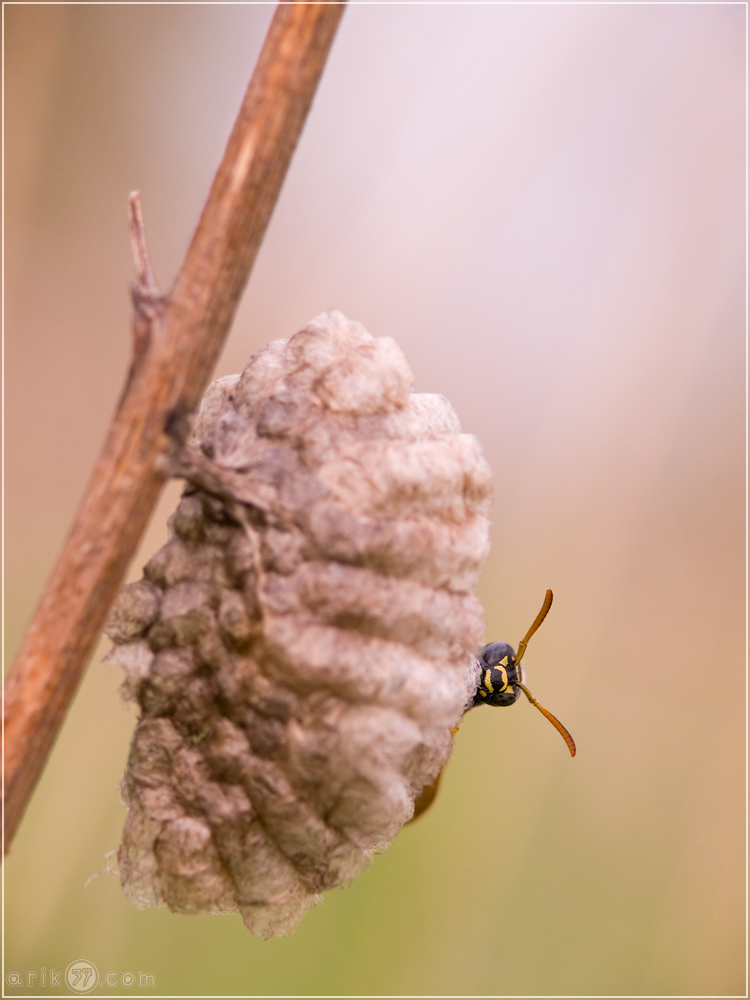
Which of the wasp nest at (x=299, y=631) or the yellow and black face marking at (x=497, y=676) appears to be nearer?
the wasp nest at (x=299, y=631)

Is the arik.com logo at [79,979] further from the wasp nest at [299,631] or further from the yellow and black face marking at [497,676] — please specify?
the yellow and black face marking at [497,676]

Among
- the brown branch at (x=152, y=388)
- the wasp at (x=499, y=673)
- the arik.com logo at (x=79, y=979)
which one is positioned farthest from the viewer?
the arik.com logo at (x=79, y=979)

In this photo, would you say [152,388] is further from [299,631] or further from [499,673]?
[499,673]

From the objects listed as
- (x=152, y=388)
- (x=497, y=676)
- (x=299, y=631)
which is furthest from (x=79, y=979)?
(x=152, y=388)

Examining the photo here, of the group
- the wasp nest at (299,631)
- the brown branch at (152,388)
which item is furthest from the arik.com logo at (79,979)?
the brown branch at (152,388)

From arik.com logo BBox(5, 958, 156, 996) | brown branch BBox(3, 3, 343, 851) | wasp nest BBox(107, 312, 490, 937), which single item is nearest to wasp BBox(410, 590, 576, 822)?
wasp nest BBox(107, 312, 490, 937)

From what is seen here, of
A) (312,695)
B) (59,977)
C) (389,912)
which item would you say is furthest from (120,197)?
(389,912)
